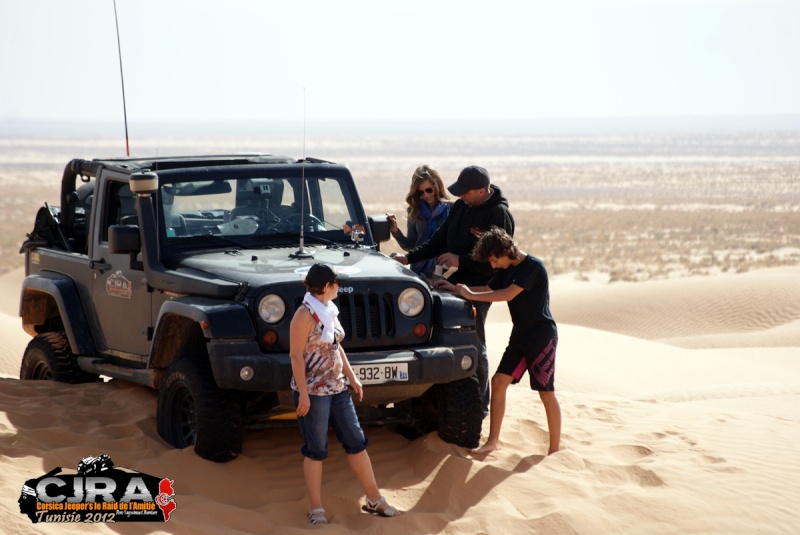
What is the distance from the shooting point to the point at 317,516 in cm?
639

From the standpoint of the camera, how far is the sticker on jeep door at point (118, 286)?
27.1 ft

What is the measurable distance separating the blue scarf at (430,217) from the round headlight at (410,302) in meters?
1.96

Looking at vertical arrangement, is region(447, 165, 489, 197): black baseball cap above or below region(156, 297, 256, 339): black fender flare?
above

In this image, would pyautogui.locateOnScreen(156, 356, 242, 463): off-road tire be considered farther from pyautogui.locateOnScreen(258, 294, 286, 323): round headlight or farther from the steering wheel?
the steering wheel

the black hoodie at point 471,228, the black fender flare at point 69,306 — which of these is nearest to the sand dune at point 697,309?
the black hoodie at point 471,228

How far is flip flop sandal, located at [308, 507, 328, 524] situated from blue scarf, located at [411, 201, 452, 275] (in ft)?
10.4

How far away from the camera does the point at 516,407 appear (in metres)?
9.53

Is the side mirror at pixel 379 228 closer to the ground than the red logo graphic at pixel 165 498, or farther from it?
farther from it

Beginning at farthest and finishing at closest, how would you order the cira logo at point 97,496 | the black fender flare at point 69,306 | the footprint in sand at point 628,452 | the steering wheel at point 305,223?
the black fender flare at point 69,306, the steering wheel at point 305,223, the footprint in sand at point 628,452, the cira logo at point 97,496

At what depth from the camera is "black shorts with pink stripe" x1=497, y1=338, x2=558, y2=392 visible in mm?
7699

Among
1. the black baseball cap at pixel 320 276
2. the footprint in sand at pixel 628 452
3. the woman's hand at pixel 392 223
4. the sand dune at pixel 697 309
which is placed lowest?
the sand dune at pixel 697 309

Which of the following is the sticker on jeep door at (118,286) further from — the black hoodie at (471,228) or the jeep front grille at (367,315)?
the black hoodie at (471,228)

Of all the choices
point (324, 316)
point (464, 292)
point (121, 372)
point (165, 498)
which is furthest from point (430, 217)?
point (165, 498)

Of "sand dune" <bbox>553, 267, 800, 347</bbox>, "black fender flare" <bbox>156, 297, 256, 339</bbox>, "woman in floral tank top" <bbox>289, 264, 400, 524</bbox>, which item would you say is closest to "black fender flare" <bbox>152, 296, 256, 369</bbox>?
"black fender flare" <bbox>156, 297, 256, 339</bbox>
